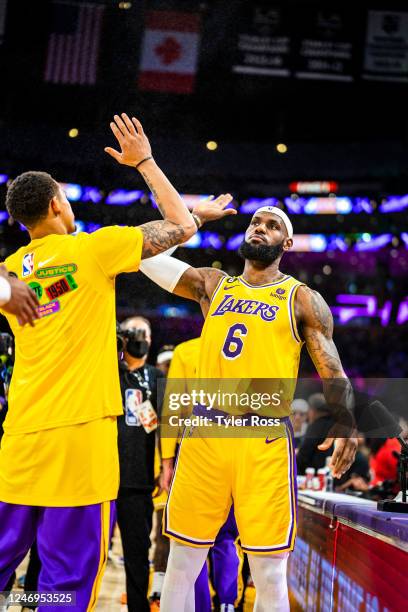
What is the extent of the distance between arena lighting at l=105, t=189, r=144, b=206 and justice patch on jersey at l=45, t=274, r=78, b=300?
18750 mm

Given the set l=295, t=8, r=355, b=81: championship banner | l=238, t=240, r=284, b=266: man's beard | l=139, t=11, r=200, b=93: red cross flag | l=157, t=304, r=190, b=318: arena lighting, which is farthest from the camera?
l=157, t=304, r=190, b=318: arena lighting

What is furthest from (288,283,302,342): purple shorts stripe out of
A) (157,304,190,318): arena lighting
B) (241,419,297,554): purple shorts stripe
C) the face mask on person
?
(157,304,190,318): arena lighting

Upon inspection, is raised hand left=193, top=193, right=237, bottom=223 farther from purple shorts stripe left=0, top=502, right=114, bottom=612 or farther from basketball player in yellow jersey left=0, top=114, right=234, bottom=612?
purple shorts stripe left=0, top=502, right=114, bottom=612

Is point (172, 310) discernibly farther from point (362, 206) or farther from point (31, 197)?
point (31, 197)

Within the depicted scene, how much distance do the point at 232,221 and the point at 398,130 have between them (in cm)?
586

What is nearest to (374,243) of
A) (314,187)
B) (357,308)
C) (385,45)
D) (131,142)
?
(314,187)

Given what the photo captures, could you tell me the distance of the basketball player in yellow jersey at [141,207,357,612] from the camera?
3438 mm

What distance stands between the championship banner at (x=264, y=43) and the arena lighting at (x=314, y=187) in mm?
12183

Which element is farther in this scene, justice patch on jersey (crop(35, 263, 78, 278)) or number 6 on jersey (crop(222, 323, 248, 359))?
number 6 on jersey (crop(222, 323, 248, 359))

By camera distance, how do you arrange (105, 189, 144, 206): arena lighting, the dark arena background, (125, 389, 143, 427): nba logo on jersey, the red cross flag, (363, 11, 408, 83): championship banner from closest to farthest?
(125, 389, 143, 427): nba logo on jersey, the dark arena background, (363, 11, 408, 83): championship banner, the red cross flag, (105, 189, 144, 206): arena lighting

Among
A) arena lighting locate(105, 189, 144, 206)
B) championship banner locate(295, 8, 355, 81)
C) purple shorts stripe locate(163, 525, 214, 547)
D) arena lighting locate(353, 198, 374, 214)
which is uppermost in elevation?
arena lighting locate(353, 198, 374, 214)

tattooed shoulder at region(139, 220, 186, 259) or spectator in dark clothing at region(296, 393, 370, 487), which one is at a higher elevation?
tattooed shoulder at region(139, 220, 186, 259)

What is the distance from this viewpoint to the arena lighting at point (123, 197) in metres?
21.3

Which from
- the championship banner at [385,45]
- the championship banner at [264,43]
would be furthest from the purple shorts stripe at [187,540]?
the championship banner at [385,45]
